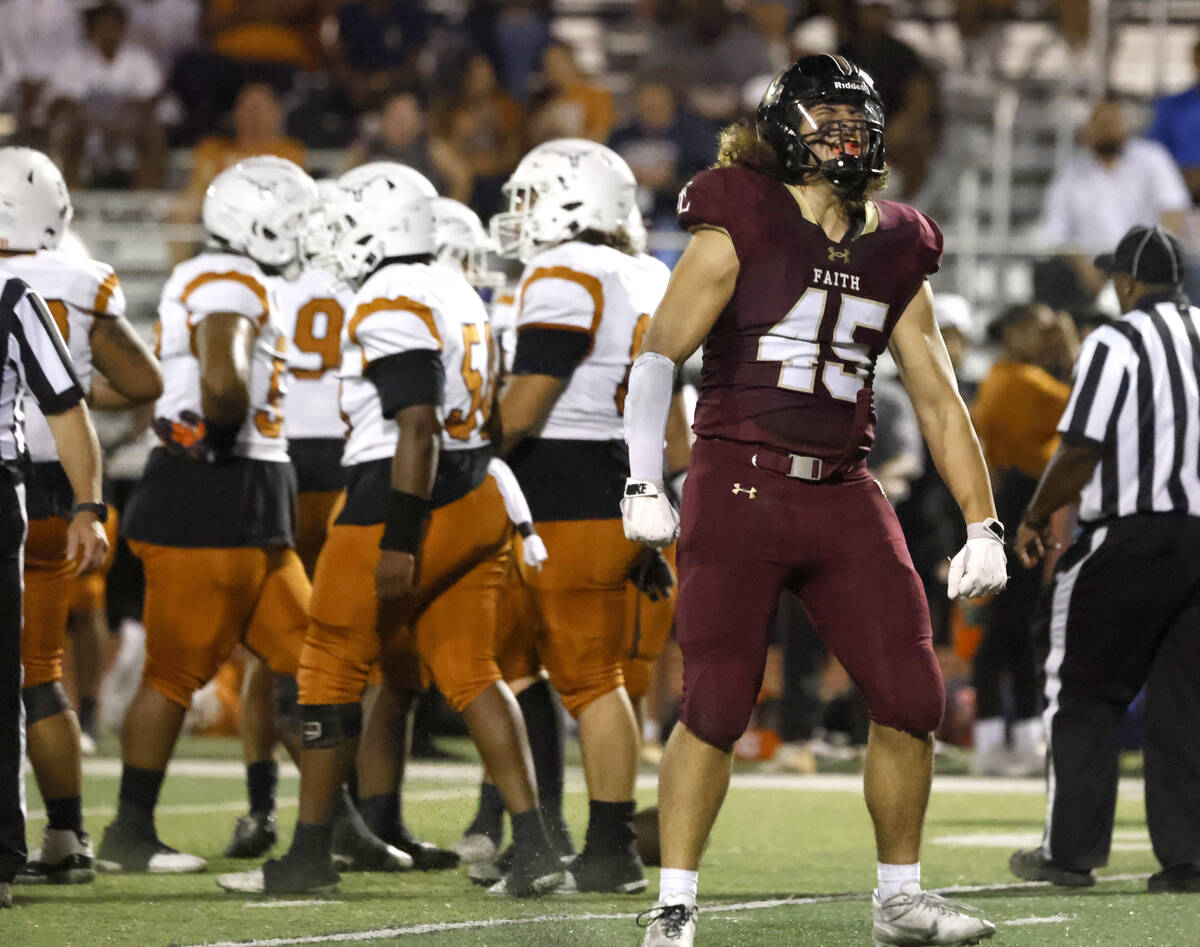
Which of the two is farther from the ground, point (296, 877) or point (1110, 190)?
point (1110, 190)

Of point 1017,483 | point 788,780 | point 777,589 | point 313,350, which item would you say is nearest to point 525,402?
point 313,350

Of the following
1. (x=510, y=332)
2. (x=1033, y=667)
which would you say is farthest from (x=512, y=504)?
(x=1033, y=667)

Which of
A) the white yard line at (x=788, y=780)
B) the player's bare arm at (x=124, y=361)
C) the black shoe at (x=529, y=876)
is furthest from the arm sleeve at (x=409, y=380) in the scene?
the white yard line at (x=788, y=780)

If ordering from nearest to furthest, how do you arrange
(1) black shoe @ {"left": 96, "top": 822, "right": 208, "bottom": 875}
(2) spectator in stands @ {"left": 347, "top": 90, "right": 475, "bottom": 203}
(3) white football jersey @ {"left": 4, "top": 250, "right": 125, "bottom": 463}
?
(3) white football jersey @ {"left": 4, "top": 250, "right": 125, "bottom": 463} → (1) black shoe @ {"left": 96, "top": 822, "right": 208, "bottom": 875} → (2) spectator in stands @ {"left": 347, "top": 90, "right": 475, "bottom": 203}

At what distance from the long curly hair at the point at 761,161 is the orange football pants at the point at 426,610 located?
4.48 feet

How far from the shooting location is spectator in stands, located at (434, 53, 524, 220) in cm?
1231

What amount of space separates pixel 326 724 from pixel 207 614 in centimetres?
86

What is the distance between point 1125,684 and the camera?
5.64 metres

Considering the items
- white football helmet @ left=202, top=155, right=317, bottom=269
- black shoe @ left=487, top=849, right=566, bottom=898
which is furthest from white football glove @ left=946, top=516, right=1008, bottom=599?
white football helmet @ left=202, top=155, right=317, bottom=269

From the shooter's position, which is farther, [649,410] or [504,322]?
[504,322]

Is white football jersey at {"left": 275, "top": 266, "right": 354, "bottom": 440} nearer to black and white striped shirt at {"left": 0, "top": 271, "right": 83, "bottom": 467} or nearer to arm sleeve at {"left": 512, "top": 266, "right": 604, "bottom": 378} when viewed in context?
arm sleeve at {"left": 512, "top": 266, "right": 604, "bottom": 378}

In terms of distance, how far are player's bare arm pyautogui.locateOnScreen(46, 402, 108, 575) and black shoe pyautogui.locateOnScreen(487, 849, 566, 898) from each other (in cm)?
130

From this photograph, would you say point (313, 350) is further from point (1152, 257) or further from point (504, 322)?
point (1152, 257)

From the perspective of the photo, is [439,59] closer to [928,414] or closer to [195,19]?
[195,19]
